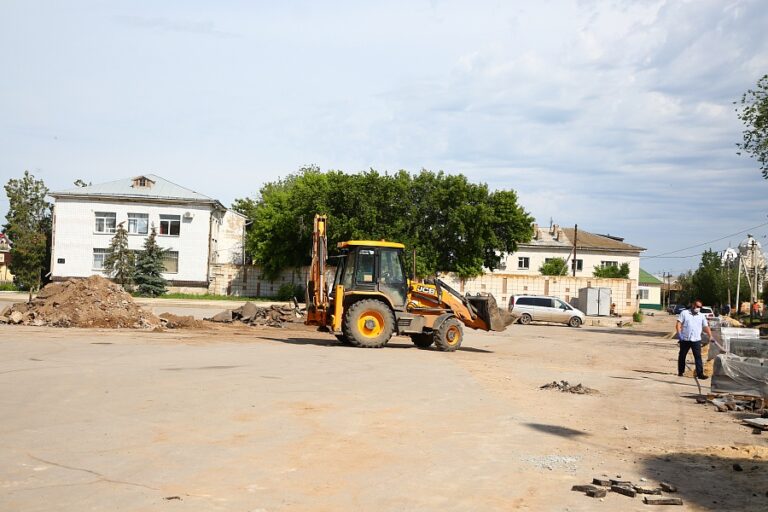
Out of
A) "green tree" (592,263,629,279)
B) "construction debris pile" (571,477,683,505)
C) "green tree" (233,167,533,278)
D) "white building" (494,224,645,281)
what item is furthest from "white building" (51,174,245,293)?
"construction debris pile" (571,477,683,505)

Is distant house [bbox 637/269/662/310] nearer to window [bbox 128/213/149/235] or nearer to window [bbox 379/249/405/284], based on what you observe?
window [bbox 128/213/149/235]

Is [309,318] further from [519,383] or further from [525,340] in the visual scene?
[525,340]

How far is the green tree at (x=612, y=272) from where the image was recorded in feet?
262

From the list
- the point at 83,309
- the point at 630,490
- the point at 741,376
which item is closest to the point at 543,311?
the point at 83,309

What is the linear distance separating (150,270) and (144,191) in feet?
26.1

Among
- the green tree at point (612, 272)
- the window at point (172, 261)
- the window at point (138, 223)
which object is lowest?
the window at point (172, 261)

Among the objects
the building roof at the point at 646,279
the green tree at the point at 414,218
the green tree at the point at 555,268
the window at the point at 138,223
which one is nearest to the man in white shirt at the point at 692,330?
the green tree at the point at 414,218

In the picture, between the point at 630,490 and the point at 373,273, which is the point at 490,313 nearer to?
the point at 373,273

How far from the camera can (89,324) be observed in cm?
2502

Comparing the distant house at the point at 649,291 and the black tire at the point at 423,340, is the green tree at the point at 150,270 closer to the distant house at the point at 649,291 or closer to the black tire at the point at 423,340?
the black tire at the point at 423,340

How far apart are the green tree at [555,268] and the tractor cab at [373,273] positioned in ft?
201

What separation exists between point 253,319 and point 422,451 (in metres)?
22.3

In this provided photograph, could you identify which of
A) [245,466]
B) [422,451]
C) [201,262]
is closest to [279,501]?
[245,466]

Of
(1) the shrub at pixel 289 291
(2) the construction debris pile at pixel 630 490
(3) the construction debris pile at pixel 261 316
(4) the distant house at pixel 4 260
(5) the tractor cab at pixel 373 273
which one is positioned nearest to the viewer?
(2) the construction debris pile at pixel 630 490
